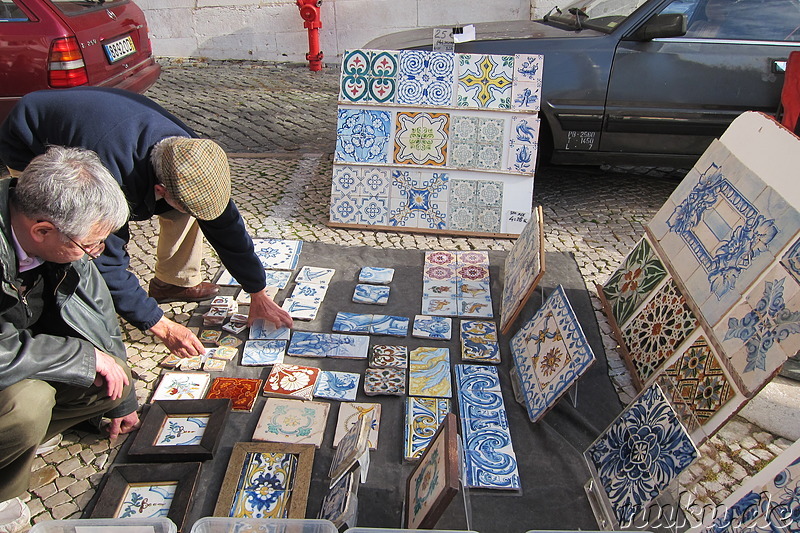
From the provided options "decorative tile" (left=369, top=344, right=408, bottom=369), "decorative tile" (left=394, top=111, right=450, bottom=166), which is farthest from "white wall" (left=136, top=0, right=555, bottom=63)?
"decorative tile" (left=369, top=344, right=408, bottom=369)

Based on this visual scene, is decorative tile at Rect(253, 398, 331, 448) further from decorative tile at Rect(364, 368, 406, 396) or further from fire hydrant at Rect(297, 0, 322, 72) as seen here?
fire hydrant at Rect(297, 0, 322, 72)

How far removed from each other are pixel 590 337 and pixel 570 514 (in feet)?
3.88

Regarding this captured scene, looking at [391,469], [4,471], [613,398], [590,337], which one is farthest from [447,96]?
[4,471]

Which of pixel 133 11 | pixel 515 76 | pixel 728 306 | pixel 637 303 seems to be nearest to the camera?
pixel 728 306

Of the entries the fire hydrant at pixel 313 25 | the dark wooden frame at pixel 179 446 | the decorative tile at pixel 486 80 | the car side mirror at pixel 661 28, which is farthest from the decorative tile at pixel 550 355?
the fire hydrant at pixel 313 25

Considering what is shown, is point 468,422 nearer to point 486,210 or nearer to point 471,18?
point 486,210

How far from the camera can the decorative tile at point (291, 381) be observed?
272 centimetres

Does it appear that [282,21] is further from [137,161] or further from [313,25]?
[137,161]

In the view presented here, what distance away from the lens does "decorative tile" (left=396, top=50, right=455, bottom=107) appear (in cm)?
402

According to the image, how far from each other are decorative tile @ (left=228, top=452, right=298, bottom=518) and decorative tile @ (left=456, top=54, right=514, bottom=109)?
2635 millimetres

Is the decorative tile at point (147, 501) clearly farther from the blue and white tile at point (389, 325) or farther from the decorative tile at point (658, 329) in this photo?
the decorative tile at point (658, 329)

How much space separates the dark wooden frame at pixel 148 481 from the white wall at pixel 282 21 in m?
6.88

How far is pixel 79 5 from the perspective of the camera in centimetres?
478

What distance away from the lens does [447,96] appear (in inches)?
158
